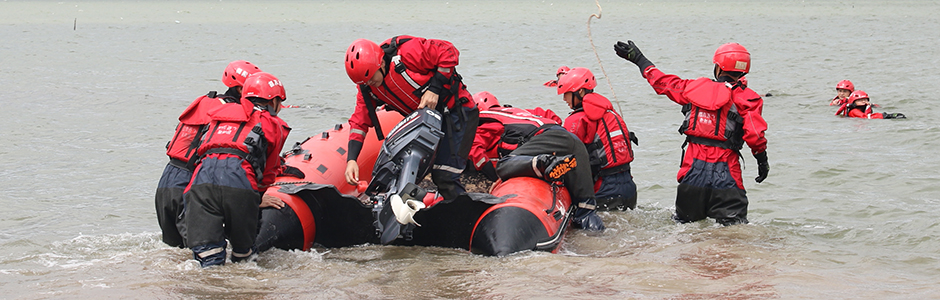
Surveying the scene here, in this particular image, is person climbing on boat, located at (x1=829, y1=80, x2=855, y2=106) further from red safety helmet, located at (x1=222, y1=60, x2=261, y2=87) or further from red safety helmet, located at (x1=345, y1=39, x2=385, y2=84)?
red safety helmet, located at (x1=222, y1=60, x2=261, y2=87)

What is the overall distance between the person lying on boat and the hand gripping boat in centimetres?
12

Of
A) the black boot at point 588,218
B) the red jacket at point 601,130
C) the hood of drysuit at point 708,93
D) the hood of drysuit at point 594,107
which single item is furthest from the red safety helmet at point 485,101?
the hood of drysuit at point 708,93

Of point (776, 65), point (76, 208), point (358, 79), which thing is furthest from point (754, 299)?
point (776, 65)

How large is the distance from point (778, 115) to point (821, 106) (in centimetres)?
135

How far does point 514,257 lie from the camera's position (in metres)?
5.19

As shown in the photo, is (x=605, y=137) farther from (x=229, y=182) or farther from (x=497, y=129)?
(x=229, y=182)

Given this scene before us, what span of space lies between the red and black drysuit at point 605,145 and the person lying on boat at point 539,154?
289mm

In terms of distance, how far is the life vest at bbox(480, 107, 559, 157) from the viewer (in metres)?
6.67

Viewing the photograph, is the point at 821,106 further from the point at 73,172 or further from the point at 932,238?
the point at 73,172

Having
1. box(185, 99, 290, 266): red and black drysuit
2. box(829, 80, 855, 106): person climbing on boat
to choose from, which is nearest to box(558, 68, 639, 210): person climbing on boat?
box(185, 99, 290, 266): red and black drysuit

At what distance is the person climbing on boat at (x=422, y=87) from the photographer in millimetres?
5457

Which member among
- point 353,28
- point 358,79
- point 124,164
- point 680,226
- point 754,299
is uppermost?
point 358,79

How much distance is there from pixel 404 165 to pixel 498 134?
4.92ft

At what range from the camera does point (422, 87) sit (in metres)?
5.63
